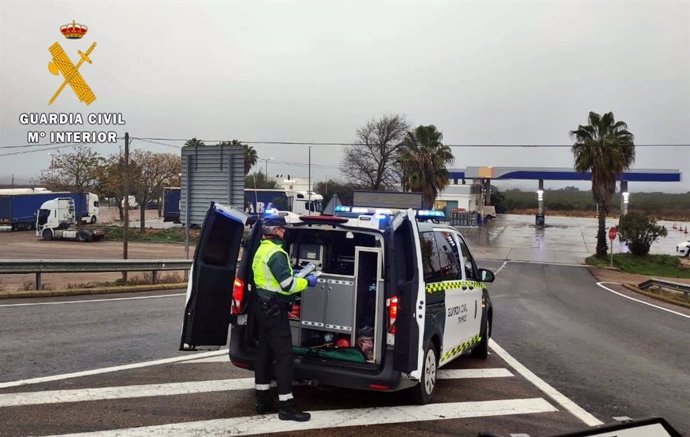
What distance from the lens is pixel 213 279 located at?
19.1ft

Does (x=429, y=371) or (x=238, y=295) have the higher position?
(x=238, y=295)

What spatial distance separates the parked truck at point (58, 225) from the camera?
40.1m

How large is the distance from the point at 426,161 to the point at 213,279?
1451 inches

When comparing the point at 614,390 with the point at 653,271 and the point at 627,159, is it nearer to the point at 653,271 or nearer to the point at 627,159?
the point at 653,271

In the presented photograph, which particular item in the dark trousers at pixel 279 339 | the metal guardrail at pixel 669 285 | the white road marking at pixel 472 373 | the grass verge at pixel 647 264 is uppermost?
the dark trousers at pixel 279 339

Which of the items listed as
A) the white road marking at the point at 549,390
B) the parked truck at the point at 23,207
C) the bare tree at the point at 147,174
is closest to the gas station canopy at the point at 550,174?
the bare tree at the point at 147,174

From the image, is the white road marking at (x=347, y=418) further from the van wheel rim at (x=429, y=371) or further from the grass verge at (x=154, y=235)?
the grass verge at (x=154, y=235)

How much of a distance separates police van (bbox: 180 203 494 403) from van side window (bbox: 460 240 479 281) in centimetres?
110

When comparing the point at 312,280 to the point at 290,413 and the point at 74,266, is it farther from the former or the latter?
the point at 74,266

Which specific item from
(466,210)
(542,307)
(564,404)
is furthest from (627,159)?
(564,404)

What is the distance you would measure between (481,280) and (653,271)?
29.6 metres

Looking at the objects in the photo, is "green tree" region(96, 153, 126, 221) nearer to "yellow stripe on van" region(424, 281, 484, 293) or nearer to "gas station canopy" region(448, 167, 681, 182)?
"gas station canopy" region(448, 167, 681, 182)

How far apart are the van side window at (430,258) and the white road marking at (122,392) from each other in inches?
88.5

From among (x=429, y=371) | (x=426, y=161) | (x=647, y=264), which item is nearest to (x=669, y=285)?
(x=647, y=264)
